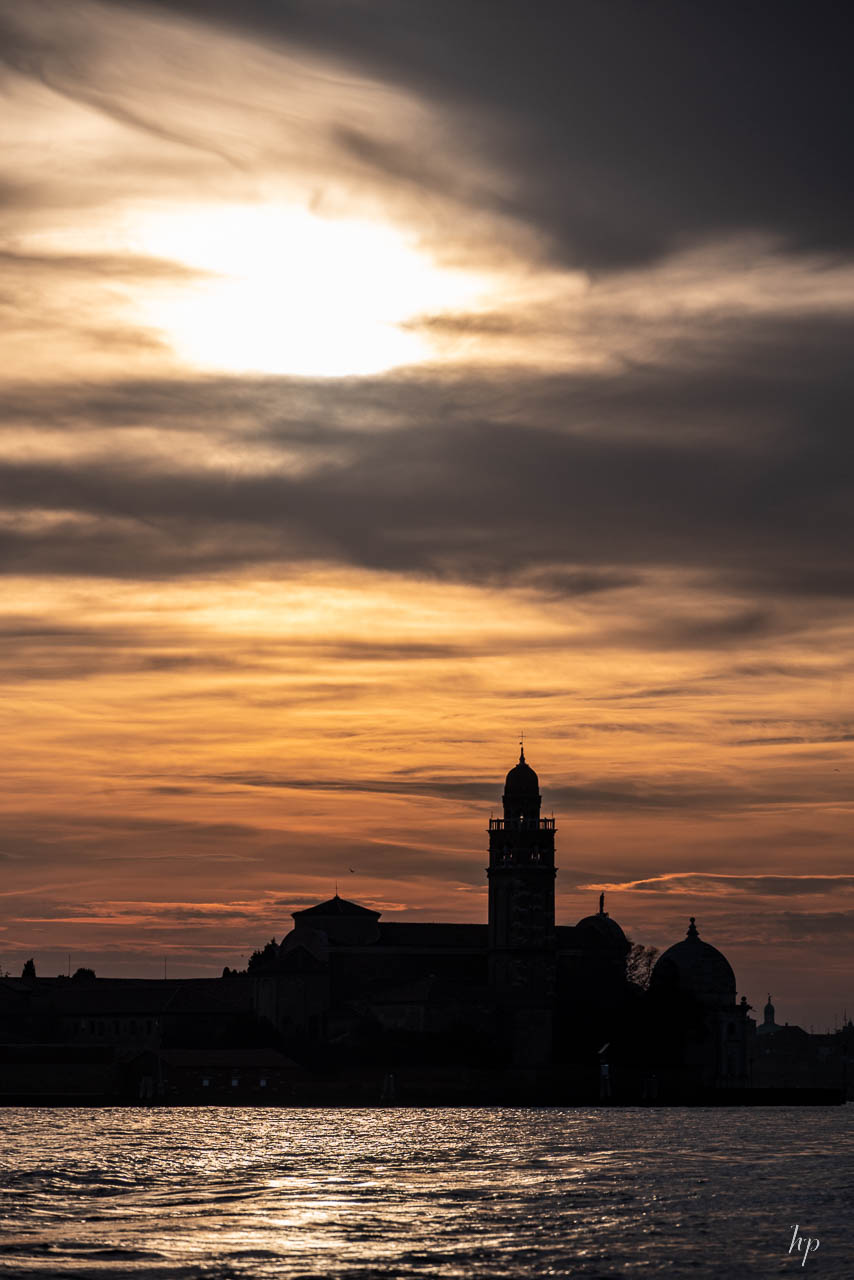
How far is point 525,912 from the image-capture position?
445 ft

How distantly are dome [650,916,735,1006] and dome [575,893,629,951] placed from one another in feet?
10.7

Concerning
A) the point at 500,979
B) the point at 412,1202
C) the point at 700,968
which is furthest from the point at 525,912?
the point at 412,1202

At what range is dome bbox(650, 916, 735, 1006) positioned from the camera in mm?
152625

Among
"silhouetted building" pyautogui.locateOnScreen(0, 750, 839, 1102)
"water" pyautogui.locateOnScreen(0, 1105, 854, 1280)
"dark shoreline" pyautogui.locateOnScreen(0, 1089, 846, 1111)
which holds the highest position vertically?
"silhouetted building" pyautogui.locateOnScreen(0, 750, 839, 1102)

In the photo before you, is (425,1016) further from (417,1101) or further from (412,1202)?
(412,1202)

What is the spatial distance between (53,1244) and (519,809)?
95113 mm

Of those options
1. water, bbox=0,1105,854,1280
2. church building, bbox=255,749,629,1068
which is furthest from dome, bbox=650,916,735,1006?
water, bbox=0,1105,854,1280

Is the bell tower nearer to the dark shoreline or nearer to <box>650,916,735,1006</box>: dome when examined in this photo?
the dark shoreline

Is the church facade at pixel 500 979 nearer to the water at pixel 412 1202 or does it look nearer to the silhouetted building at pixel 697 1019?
the silhouetted building at pixel 697 1019

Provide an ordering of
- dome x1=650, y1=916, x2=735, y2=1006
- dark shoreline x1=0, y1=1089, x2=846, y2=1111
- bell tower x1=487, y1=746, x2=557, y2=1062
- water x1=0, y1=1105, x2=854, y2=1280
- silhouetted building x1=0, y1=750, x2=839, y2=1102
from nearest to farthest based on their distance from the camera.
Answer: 1. water x1=0, y1=1105, x2=854, y2=1280
2. dark shoreline x1=0, y1=1089, x2=846, y2=1111
3. silhouetted building x1=0, y1=750, x2=839, y2=1102
4. bell tower x1=487, y1=746, x2=557, y2=1062
5. dome x1=650, y1=916, x2=735, y2=1006

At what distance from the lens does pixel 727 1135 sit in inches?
3482

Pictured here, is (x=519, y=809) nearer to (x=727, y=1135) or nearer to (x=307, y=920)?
(x=307, y=920)

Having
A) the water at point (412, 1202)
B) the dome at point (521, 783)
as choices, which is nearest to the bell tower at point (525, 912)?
the dome at point (521, 783)

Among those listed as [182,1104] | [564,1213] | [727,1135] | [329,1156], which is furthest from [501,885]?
[564,1213]
